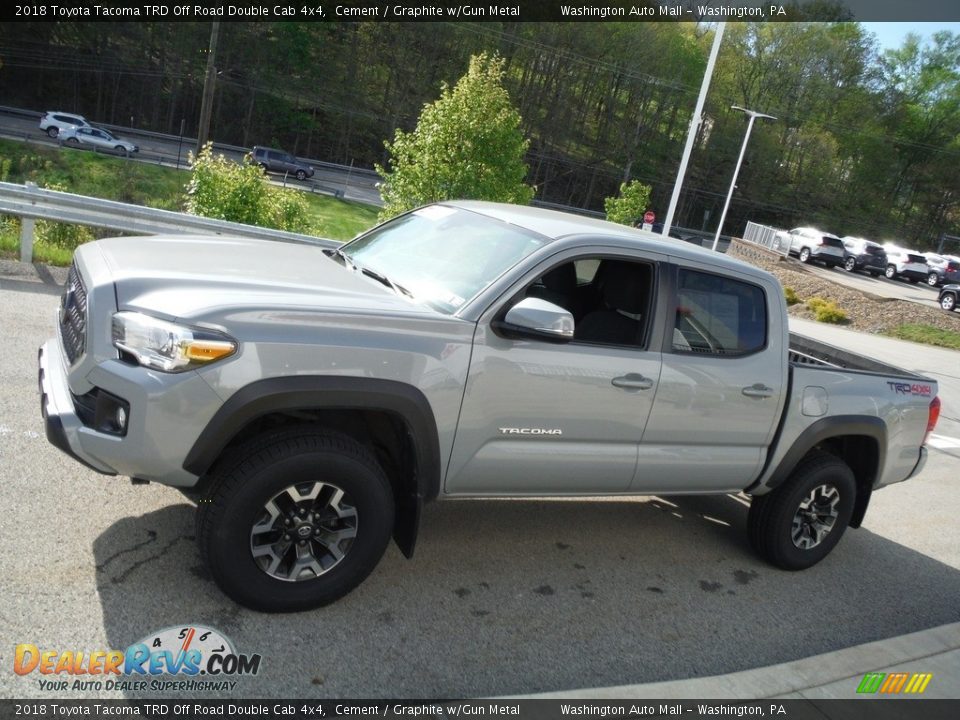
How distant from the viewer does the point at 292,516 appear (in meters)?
3.49

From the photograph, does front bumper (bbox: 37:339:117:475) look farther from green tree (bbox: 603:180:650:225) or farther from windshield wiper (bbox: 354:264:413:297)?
green tree (bbox: 603:180:650:225)

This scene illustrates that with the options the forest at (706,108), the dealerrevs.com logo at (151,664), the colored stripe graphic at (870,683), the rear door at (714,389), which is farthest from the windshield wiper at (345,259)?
the forest at (706,108)

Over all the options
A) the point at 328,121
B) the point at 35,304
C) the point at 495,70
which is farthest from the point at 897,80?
the point at 35,304

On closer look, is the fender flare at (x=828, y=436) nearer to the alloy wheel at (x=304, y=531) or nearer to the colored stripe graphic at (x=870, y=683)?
the colored stripe graphic at (x=870, y=683)

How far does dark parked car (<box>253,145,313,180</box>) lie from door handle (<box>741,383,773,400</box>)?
50666 mm

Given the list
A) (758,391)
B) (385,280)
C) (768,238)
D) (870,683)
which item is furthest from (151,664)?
(768,238)

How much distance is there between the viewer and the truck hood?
330cm

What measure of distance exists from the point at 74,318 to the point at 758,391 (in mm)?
3536

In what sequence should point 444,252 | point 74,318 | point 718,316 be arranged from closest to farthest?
point 74,318, point 444,252, point 718,316

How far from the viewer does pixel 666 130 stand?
88688mm

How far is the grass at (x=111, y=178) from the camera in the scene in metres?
35.9

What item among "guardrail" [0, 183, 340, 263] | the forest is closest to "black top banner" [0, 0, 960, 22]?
the forest

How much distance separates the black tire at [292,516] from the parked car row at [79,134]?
47440mm

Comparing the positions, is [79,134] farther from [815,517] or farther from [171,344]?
[815,517]
